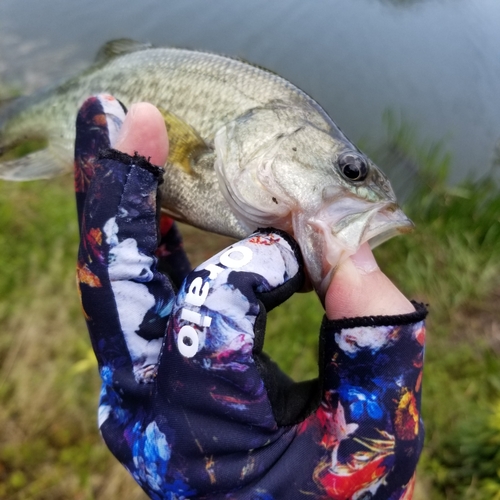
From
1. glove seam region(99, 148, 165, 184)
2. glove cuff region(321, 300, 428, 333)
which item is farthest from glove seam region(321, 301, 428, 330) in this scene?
glove seam region(99, 148, 165, 184)

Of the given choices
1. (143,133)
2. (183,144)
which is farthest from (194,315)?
(183,144)

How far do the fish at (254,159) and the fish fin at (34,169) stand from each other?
17.2 inches

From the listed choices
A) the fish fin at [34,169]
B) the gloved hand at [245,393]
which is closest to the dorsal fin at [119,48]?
the fish fin at [34,169]

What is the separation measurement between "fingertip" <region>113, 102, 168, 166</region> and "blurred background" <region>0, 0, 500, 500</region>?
1.41m

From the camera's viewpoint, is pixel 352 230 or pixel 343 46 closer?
pixel 352 230

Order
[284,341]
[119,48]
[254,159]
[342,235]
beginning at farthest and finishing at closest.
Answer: [284,341], [119,48], [254,159], [342,235]

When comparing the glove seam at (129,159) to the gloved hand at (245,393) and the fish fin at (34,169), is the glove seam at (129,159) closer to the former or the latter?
the gloved hand at (245,393)

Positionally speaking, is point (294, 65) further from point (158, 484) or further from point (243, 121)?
point (158, 484)

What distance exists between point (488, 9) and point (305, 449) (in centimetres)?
1173

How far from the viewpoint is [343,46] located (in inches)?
355

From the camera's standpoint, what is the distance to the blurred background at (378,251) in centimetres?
254

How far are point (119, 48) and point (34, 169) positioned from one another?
2.66ft

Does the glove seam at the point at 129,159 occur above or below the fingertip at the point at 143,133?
below

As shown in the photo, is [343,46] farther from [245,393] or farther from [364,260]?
[245,393]
